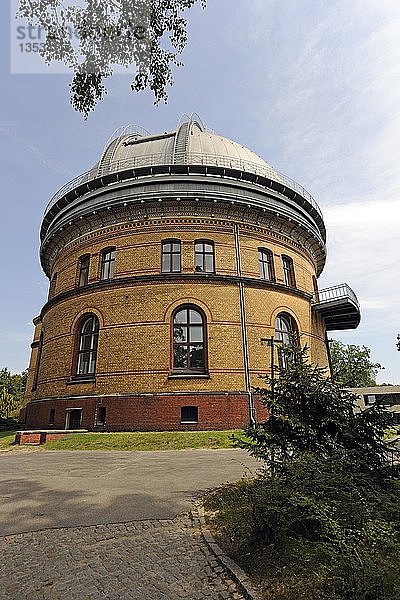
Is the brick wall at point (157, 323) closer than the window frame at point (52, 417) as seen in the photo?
Yes

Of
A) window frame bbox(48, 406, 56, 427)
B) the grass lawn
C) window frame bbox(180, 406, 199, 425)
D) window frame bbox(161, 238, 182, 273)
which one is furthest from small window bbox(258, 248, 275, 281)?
window frame bbox(48, 406, 56, 427)

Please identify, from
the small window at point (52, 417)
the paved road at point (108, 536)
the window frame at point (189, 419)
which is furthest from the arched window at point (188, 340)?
the paved road at point (108, 536)

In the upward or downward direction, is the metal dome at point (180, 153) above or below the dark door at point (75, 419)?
above

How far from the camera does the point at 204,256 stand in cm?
2088

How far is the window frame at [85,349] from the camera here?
2000 cm

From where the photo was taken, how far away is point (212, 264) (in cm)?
2072

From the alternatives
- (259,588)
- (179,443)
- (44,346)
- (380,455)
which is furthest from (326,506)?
(44,346)

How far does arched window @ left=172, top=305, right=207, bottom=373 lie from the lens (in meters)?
18.8

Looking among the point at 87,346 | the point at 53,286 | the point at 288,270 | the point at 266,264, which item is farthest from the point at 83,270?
the point at 288,270

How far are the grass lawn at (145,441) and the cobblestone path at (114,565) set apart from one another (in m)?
9.20

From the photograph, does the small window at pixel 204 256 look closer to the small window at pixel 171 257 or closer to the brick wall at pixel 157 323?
the brick wall at pixel 157 323

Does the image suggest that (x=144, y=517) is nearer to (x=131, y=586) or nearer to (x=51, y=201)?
(x=131, y=586)

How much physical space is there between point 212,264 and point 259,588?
1774cm

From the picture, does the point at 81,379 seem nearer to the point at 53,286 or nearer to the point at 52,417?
the point at 52,417
